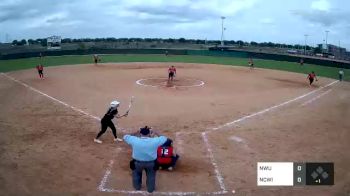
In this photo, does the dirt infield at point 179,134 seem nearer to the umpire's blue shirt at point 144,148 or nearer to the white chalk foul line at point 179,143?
Answer: the white chalk foul line at point 179,143

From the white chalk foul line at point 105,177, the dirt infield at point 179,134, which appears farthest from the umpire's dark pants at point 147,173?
the white chalk foul line at point 105,177

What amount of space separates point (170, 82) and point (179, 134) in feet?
49.8

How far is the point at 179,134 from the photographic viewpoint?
15156mm

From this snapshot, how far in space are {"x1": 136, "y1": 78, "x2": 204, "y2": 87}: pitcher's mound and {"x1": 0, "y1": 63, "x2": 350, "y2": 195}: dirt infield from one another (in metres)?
0.15

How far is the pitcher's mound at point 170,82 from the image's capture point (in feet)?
94.4

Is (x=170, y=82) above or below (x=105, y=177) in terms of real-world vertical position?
A: above

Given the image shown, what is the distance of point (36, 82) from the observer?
97.8ft

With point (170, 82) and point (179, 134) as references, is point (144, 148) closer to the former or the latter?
point (179, 134)

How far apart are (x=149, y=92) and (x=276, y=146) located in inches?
504

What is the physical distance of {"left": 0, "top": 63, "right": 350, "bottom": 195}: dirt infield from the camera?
34.4 ft

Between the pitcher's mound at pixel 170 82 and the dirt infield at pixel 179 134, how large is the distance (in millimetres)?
154
